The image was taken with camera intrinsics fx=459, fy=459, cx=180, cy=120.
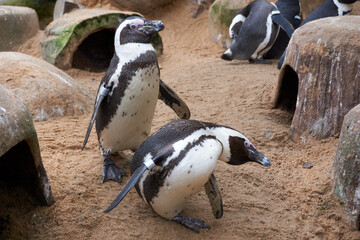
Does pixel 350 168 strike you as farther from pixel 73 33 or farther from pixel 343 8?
pixel 73 33

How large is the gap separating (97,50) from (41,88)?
101 inches

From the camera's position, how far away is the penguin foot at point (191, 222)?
8.10ft

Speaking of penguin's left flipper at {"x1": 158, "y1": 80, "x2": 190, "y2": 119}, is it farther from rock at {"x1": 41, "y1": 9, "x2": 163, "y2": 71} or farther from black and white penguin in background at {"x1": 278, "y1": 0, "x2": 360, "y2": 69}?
rock at {"x1": 41, "y1": 9, "x2": 163, "y2": 71}

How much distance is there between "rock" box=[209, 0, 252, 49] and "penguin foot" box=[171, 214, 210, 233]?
4.58 meters

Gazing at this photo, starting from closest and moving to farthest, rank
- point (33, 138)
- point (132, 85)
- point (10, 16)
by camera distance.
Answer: point (33, 138), point (132, 85), point (10, 16)

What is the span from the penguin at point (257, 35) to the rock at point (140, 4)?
2205 millimetres

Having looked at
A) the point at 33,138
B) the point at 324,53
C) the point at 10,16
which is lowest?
the point at 10,16

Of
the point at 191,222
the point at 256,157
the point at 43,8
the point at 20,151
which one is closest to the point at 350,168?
the point at 256,157

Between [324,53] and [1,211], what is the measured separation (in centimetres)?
235

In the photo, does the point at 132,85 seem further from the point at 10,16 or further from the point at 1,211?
the point at 10,16

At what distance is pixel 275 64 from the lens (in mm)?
5820

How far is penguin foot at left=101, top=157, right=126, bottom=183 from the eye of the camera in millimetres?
2898

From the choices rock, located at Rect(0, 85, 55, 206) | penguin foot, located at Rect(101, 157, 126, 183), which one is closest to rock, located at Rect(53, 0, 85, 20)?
penguin foot, located at Rect(101, 157, 126, 183)

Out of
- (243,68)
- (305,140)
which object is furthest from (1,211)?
(243,68)
